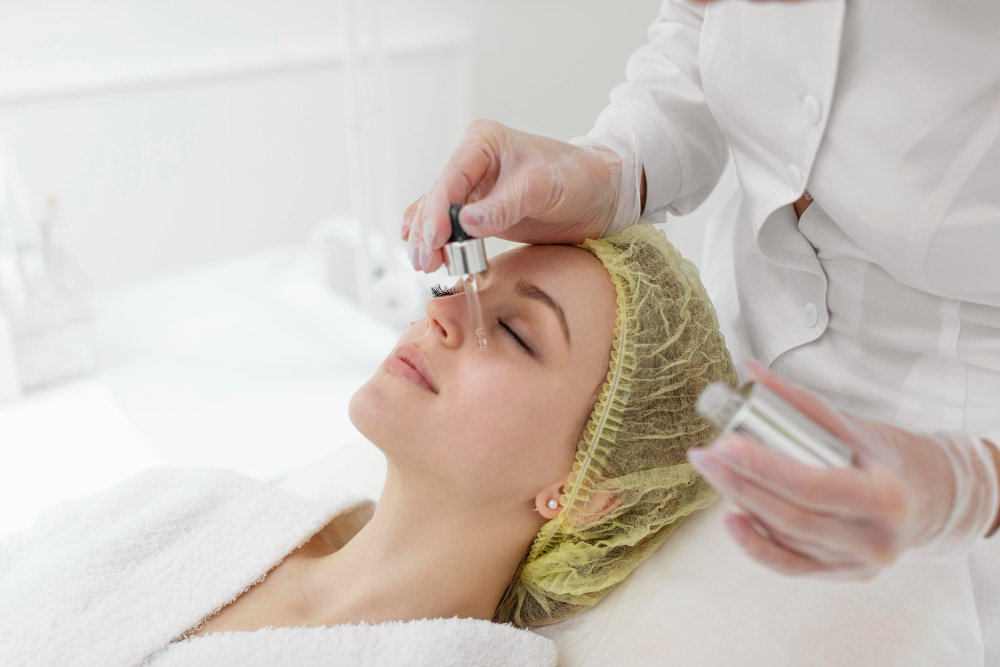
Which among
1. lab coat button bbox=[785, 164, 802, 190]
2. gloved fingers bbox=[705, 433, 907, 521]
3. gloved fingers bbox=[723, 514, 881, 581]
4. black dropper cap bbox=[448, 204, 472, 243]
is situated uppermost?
lab coat button bbox=[785, 164, 802, 190]

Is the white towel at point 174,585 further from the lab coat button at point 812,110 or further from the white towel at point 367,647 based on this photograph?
the lab coat button at point 812,110

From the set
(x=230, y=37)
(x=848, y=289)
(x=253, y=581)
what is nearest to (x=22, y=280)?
(x=230, y=37)

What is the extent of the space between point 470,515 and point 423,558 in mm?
104

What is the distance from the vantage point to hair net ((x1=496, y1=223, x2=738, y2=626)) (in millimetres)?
1112

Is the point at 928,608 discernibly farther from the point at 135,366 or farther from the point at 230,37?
the point at 230,37

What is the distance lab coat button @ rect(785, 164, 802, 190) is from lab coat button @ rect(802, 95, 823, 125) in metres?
0.07

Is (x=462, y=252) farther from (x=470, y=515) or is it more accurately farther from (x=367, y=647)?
(x=367, y=647)

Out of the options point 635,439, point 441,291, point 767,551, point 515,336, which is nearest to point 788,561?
point 767,551

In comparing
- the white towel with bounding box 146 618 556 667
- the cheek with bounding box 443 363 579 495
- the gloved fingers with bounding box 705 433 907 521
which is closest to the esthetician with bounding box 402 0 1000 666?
the gloved fingers with bounding box 705 433 907 521

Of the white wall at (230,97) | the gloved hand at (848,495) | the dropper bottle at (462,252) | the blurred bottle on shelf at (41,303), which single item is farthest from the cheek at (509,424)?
the blurred bottle on shelf at (41,303)

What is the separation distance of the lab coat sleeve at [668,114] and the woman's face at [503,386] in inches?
10.2

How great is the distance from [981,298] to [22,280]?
2.21 meters

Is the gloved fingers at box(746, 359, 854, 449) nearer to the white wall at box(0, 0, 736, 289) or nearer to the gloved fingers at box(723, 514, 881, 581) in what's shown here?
the gloved fingers at box(723, 514, 881, 581)

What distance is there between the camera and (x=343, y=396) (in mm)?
2141
